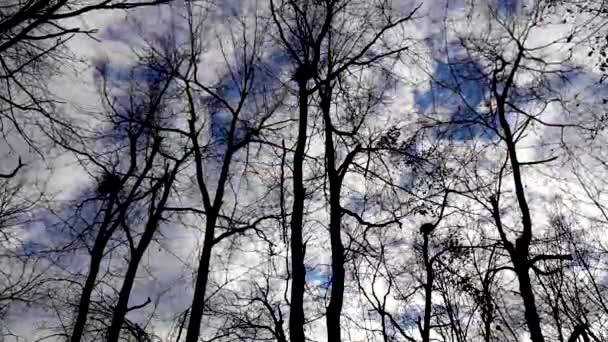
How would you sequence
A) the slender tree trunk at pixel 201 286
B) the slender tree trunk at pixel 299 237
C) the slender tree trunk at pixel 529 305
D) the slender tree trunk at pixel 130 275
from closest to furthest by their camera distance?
the slender tree trunk at pixel 299 237 < the slender tree trunk at pixel 529 305 < the slender tree trunk at pixel 201 286 < the slender tree trunk at pixel 130 275

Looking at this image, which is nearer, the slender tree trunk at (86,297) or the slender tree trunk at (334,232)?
the slender tree trunk at (334,232)

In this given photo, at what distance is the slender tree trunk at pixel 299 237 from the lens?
5676 mm

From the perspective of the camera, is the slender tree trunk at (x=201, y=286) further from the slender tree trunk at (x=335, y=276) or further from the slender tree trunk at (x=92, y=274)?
the slender tree trunk at (x=92, y=274)

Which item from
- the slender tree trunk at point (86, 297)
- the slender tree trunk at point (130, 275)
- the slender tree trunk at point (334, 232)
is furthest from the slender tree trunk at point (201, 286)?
the slender tree trunk at point (86, 297)

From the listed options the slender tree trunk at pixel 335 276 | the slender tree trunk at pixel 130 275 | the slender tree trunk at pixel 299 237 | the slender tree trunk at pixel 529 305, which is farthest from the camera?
the slender tree trunk at pixel 130 275

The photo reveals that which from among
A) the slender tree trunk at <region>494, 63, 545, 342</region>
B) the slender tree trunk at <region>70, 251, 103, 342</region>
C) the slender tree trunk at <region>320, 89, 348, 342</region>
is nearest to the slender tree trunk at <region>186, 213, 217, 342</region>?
the slender tree trunk at <region>320, 89, 348, 342</region>

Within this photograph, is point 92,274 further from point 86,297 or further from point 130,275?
point 130,275

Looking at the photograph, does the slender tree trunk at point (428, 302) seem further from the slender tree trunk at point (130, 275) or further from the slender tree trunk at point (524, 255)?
the slender tree trunk at point (130, 275)

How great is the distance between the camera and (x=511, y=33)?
8844mm

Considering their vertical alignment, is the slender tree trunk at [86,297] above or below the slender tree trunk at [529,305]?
above

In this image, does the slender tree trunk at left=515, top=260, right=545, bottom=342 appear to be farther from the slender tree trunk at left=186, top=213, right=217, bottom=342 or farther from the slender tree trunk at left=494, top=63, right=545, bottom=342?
the slender tree trunk at left=186, top=213, right=217, bottom=342

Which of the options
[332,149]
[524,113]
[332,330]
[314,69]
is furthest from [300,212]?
[524,113]

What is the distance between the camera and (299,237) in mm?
6449

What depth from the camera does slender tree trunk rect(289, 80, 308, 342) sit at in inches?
223
